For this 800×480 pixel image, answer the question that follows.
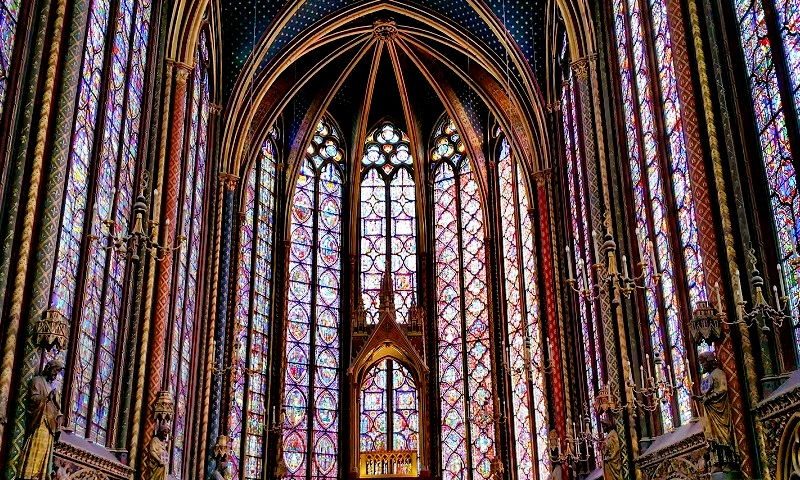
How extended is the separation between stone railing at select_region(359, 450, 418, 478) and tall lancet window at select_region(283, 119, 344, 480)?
1114mm

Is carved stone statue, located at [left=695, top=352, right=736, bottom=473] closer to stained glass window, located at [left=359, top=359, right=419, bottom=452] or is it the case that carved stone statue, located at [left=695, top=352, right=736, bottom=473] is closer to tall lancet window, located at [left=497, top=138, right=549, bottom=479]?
tall lancet window, located at [left=497, top=138, right=549, bottom=479]

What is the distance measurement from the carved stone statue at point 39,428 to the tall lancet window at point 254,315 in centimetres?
1257

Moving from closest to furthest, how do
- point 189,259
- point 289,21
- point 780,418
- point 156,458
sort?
point 780,418, point 156,458, point 189,259, point 289,21

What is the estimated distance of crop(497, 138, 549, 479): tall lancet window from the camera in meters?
24.5

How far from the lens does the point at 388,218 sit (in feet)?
100

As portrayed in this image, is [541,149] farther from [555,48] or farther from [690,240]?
[690,240]

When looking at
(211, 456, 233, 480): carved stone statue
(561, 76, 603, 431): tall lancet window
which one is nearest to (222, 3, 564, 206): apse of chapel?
(561, 76, 603, 431): tall lancet window

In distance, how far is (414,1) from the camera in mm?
26391

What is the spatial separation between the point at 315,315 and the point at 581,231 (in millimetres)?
10784

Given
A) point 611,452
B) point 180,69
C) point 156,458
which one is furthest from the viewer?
point 180,69

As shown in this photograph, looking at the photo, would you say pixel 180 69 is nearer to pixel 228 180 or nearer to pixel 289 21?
pixel 228 180

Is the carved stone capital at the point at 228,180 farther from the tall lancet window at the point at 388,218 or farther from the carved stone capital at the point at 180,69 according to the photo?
the tall lancet window at the point at 388,218

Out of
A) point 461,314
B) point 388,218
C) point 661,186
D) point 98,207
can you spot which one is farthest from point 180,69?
point 461,314

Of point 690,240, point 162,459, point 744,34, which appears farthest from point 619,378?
point 162,459
